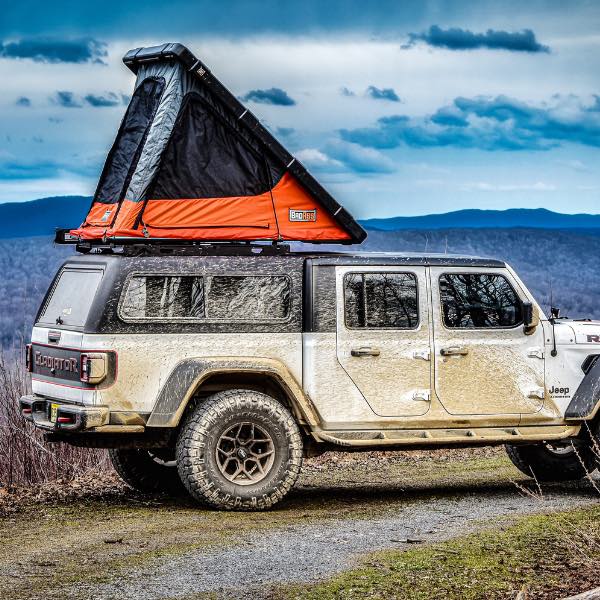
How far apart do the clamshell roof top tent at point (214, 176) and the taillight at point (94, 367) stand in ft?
4.10

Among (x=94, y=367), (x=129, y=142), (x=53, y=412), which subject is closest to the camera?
(x=94, y=367)

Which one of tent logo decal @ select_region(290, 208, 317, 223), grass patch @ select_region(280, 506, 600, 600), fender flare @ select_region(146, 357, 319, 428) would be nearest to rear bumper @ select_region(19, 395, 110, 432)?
fender flare @ select_region(146, 357, 319, 428)

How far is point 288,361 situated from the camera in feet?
32.9

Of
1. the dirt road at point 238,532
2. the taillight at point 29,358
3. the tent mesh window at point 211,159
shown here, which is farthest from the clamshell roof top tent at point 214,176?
the dirt road at point 238,532

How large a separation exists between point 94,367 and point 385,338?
2.34 m

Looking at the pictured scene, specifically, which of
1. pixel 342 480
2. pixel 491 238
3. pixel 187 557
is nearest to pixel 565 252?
pixel 491 238

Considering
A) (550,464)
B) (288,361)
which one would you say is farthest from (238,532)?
(550,464)

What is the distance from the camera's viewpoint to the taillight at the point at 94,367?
9.52 m

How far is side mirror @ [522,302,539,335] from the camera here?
418 inches

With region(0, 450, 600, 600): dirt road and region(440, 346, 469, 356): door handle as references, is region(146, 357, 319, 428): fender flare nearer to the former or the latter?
region(0, 450, 600, 600): dirt road

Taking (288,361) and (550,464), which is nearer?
(288,361)

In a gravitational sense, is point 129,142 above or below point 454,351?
above

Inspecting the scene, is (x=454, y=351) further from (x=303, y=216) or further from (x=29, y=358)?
(x=29, y=358)

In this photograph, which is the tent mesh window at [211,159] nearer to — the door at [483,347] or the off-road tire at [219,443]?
the door at [483,347]
